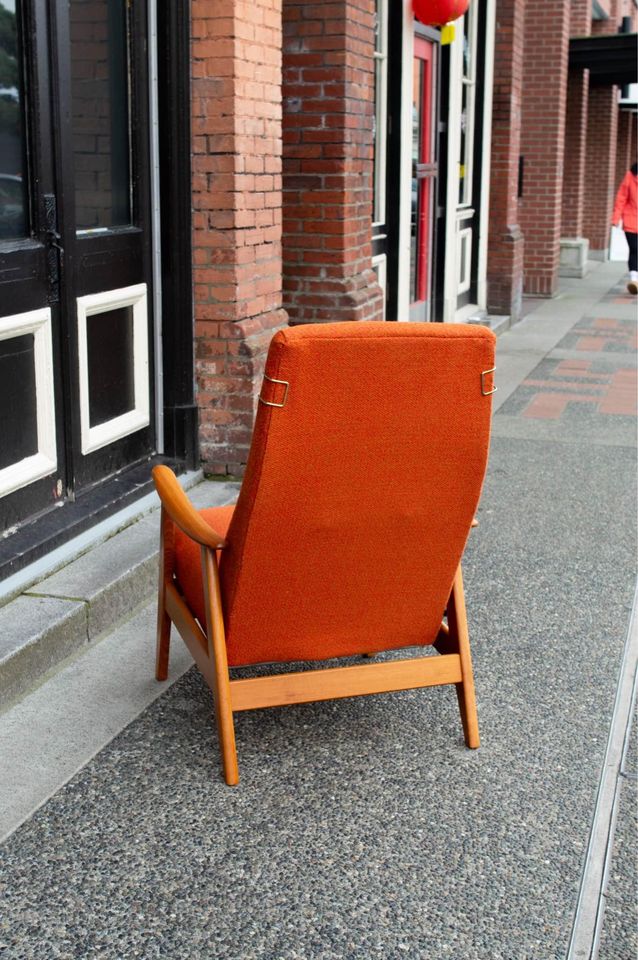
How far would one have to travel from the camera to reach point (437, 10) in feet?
25.4

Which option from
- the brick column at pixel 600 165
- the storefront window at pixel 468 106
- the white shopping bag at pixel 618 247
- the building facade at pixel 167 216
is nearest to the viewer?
the building facade at pixel 167 216

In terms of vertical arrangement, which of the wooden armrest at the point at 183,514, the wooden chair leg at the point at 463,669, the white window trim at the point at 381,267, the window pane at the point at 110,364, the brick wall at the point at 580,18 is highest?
the brick wall at the point at 580,18

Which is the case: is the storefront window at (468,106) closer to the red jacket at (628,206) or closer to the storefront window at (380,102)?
the storefront window at (380,102)

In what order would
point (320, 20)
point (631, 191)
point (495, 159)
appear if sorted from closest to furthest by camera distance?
point (320, 20) → point (495, 159) → point (631, 191)

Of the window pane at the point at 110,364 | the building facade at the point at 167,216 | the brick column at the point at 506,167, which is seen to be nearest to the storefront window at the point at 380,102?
the building facade at the point at 167,216

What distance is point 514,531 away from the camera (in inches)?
206

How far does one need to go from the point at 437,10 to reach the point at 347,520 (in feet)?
19.4

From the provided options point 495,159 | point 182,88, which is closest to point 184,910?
point 182,88

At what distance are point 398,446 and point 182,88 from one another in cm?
281

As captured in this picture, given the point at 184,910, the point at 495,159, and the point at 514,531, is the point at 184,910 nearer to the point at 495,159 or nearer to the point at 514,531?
the point at 514,531

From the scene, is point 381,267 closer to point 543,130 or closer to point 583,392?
point 583,392

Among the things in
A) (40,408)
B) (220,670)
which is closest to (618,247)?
(40,408)

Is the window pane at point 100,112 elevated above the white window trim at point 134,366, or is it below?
above

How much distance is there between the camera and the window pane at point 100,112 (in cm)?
438
